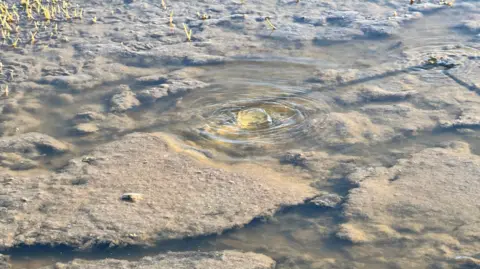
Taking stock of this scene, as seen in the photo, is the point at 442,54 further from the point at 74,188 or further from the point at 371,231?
the point at 74,188

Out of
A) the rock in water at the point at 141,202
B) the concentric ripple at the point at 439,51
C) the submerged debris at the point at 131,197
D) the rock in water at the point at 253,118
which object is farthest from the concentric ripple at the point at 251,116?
the concentric ripple at the point at 439,51

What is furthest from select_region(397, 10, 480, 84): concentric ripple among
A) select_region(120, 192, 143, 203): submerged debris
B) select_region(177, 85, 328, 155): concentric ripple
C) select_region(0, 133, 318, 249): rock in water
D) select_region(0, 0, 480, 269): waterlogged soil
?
select_region(120, 192, 143, 203): submerged debris

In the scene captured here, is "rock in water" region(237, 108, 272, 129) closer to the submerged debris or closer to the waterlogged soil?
the waterlogged soil

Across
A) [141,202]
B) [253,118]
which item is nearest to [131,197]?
[141,202]

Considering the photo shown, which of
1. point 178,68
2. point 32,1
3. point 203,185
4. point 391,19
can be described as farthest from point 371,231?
point 32,1

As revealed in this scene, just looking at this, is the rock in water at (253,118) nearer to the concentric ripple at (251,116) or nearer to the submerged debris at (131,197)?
the concentric ripple at (251,116)

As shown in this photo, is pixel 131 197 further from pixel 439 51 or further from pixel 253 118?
pixel 439 51
